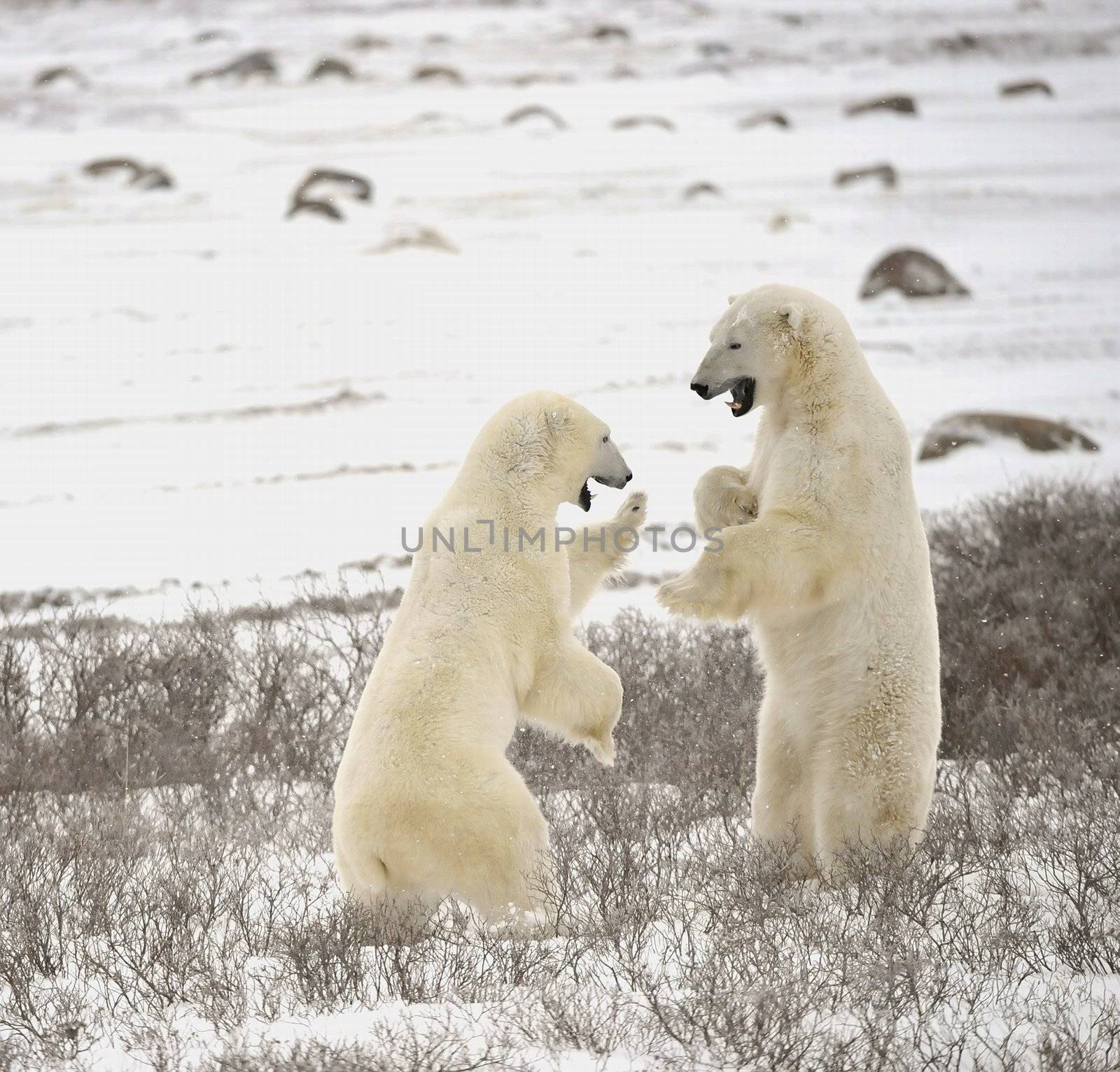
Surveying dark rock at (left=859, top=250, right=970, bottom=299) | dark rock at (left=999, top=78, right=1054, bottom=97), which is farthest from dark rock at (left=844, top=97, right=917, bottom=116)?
dark rock at (left=859, top=250, right=970, bottom=299)

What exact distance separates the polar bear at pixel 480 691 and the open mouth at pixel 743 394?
38 cm

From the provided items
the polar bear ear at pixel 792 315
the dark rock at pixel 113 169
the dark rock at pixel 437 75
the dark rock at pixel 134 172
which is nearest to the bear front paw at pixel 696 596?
the polar bear ear at pixel 792 315

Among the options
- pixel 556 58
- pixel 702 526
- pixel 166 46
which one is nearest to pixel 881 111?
pixel 556 58

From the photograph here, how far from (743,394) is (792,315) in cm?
28

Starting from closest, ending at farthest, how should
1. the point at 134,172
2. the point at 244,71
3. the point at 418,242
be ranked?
the point at 418,242, the point at 134,172, the point at 244,71

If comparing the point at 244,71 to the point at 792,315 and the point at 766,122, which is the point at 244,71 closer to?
the point at 766,122

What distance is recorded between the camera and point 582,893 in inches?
136

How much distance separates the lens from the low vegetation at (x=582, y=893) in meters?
2.81

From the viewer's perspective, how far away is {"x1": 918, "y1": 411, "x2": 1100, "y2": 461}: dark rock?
10617 millimetres

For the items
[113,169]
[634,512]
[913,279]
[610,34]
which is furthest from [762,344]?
[610,34]

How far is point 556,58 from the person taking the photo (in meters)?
37.8

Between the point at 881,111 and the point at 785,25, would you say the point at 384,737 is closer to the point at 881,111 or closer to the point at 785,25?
the point at 881,111

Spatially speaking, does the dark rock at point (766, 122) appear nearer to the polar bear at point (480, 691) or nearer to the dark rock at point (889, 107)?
the dark rock at point (889, 107)

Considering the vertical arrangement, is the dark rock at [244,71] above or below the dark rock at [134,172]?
above
